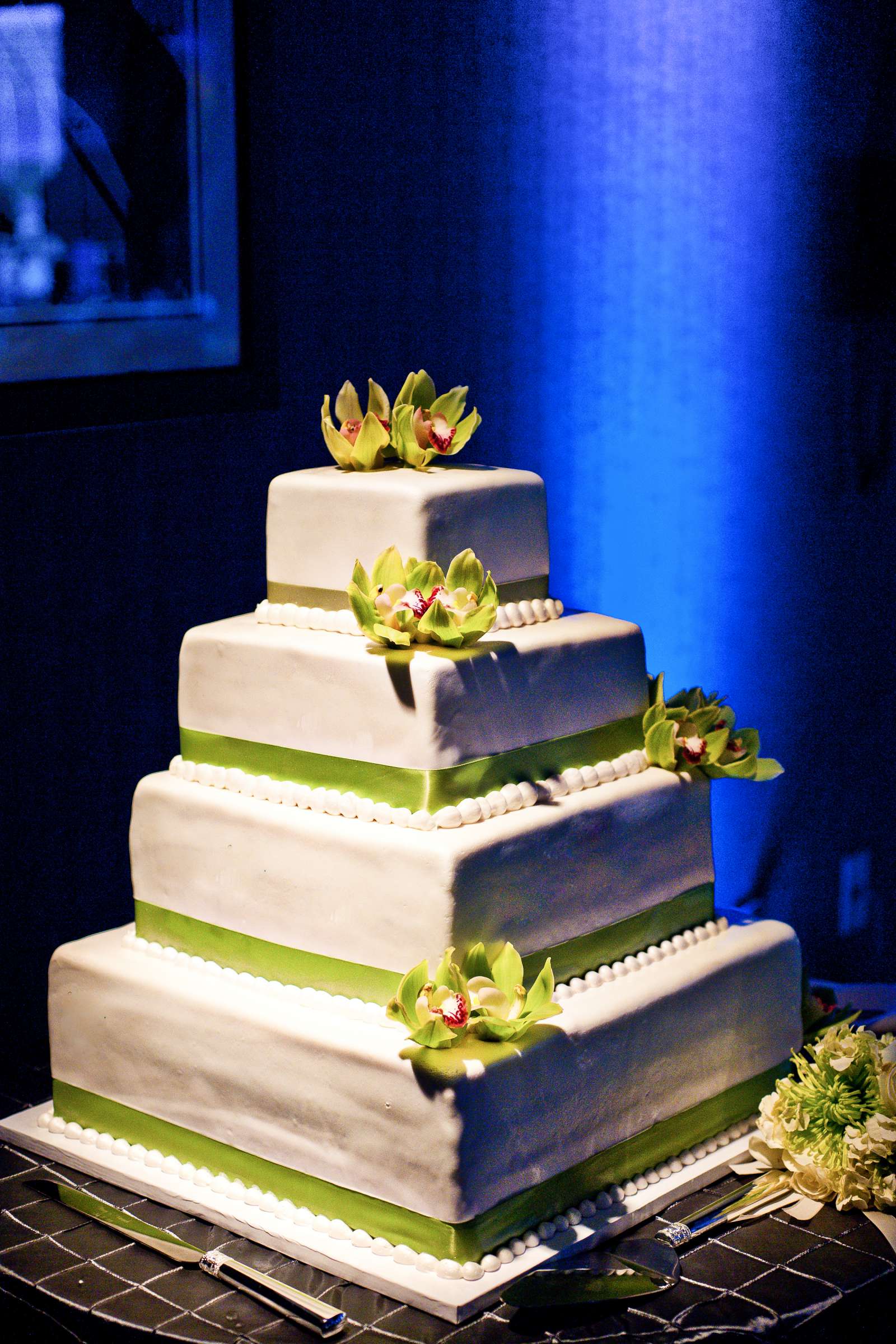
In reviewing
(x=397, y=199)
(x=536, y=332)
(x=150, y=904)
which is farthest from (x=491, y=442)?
(x=150, y=904)

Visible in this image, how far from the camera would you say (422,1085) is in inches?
79.0

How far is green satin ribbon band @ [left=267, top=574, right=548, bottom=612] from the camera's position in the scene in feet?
7.61

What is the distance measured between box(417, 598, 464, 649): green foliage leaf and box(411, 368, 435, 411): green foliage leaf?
396mm

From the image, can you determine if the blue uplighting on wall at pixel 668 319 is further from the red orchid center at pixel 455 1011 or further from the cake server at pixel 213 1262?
the cake server at pixel 213 1262

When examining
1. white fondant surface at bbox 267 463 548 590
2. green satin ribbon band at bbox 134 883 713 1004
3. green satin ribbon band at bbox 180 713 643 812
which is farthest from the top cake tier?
green satin ribbon band at bbox 134 883 713 1004

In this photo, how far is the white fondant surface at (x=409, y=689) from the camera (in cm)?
212

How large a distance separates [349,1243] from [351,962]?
0.36m

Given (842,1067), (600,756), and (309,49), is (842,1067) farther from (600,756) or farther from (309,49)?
(309,49)

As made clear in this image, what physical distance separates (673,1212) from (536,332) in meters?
1.94

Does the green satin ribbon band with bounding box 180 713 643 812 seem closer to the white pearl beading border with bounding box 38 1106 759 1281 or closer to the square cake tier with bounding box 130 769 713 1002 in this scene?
the square cake tier with bounding box 130 769 713 1002

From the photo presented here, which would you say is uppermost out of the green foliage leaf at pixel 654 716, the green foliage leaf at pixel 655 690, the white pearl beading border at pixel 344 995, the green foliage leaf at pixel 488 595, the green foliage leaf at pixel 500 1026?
the green foliage leaf at pixel 488 595

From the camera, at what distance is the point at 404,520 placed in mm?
2199

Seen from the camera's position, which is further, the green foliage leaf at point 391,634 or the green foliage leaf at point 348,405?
the green foliage leaf at point 348,405

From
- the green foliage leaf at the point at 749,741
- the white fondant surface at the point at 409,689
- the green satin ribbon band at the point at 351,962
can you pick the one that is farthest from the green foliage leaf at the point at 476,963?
the green foliage leaf at the point at 749,741
